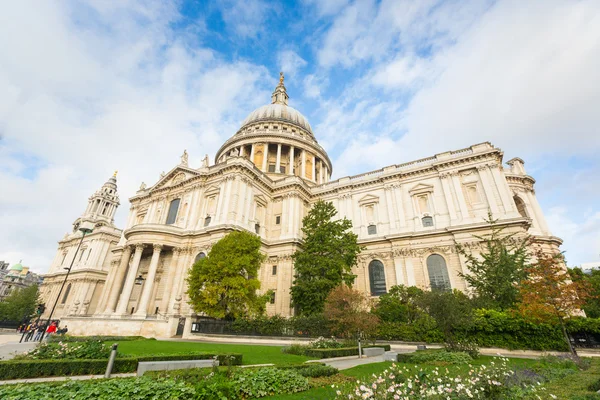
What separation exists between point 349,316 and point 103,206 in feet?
243

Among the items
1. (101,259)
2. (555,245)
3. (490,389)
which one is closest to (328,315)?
(490,389)

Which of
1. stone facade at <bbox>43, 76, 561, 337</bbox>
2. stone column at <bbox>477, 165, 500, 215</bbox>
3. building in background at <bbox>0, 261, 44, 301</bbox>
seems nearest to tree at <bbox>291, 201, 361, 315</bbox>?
stone facade at <bbox>43, 76, 561, 337</bbox>

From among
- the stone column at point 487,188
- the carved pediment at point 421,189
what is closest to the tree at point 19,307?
the carved pediment at point 421,189

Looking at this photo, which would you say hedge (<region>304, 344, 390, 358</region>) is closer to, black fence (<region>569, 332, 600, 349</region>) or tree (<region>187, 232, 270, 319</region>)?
tree (<region>187, 232, 270, 319</region>)

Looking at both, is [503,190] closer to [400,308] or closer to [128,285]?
[400,308]

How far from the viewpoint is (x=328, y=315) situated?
1862 centimetres

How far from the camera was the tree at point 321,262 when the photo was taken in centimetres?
2508

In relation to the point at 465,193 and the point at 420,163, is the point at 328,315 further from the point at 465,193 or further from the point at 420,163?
→ the point at 420,163

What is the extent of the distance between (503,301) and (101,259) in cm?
6156

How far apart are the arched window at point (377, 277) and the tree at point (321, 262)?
195 inches

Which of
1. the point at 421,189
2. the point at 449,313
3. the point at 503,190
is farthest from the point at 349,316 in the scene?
the point at 503,190

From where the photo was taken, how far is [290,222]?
34.7m

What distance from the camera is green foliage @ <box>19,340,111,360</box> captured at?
30.7 feet

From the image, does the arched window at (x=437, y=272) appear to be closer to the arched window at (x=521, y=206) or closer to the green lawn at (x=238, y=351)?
the arched window at (x=521, y=206)
